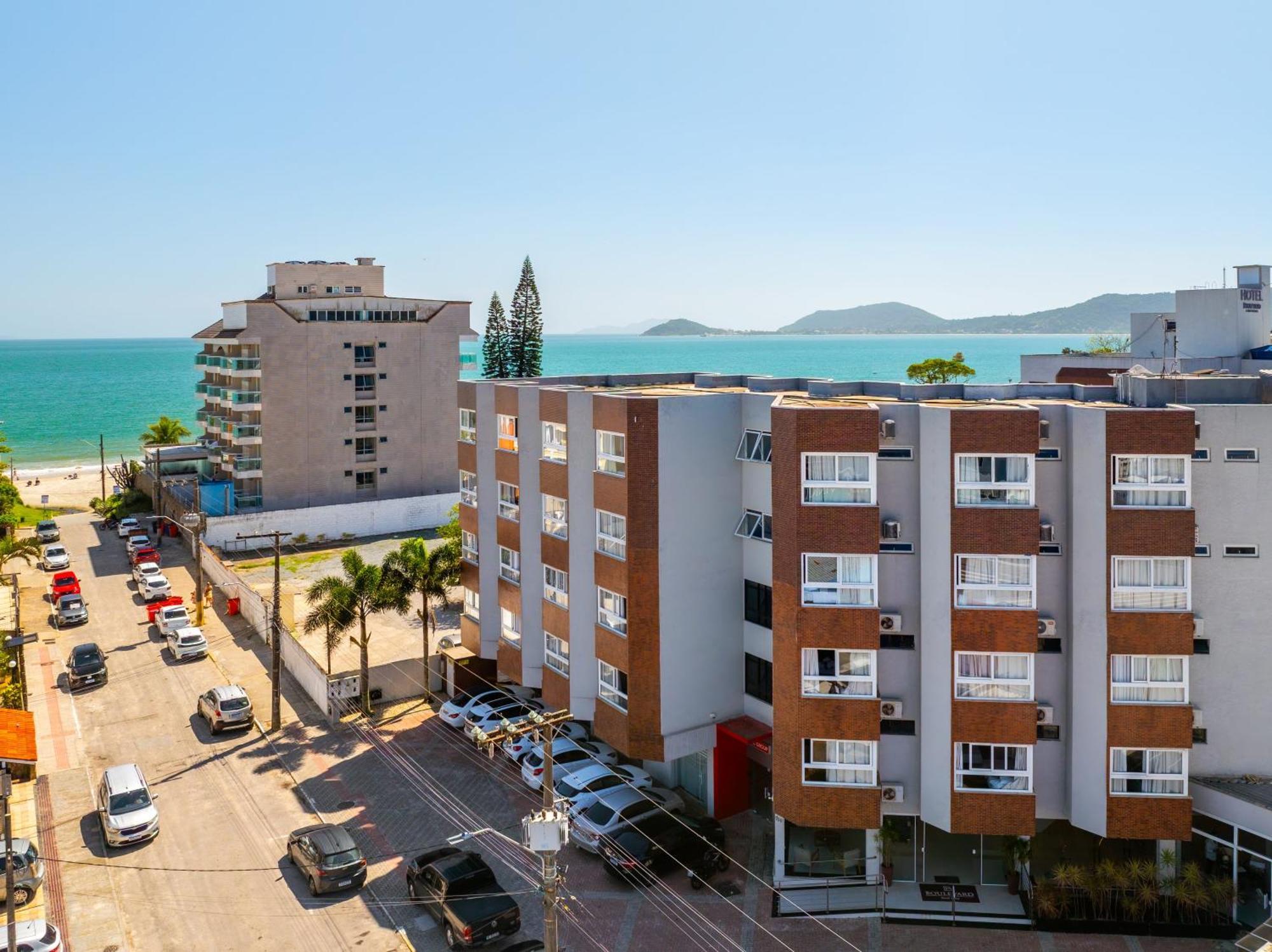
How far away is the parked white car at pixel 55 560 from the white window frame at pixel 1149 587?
4893 centimetres

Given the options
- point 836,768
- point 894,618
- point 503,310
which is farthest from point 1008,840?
point 503,310

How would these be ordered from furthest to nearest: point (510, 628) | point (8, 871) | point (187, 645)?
point (187, 645)
point (510, 628)
point (8, 871)

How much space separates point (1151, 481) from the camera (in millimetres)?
19344

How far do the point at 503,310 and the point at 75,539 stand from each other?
35259mm

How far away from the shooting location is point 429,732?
30281mm

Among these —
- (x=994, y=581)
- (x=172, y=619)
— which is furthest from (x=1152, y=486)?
(x=172, y=619)

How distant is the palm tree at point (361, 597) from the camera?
30.6m

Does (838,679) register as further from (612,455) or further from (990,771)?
(612,455)

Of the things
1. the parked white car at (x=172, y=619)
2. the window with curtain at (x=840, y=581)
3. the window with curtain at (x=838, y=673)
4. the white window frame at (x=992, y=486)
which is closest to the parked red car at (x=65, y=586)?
the parked white car at (x=172, y=619)

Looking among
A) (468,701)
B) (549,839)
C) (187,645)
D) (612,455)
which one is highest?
(612,455)

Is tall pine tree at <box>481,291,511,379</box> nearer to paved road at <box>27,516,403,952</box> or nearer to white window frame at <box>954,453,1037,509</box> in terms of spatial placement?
paved road at <box>27,516,403,952</box>

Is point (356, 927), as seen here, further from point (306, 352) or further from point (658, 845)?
point (306, 352)

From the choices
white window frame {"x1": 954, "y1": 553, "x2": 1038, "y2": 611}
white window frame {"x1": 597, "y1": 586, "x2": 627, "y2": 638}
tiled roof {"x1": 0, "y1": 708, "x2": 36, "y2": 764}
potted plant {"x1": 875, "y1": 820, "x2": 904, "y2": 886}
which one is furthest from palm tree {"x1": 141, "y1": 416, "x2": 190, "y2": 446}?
white window frame {"x1": 954, "y1": 553, "x2": 1038, "y2": 611}

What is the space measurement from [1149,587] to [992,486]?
3671 millimetres
